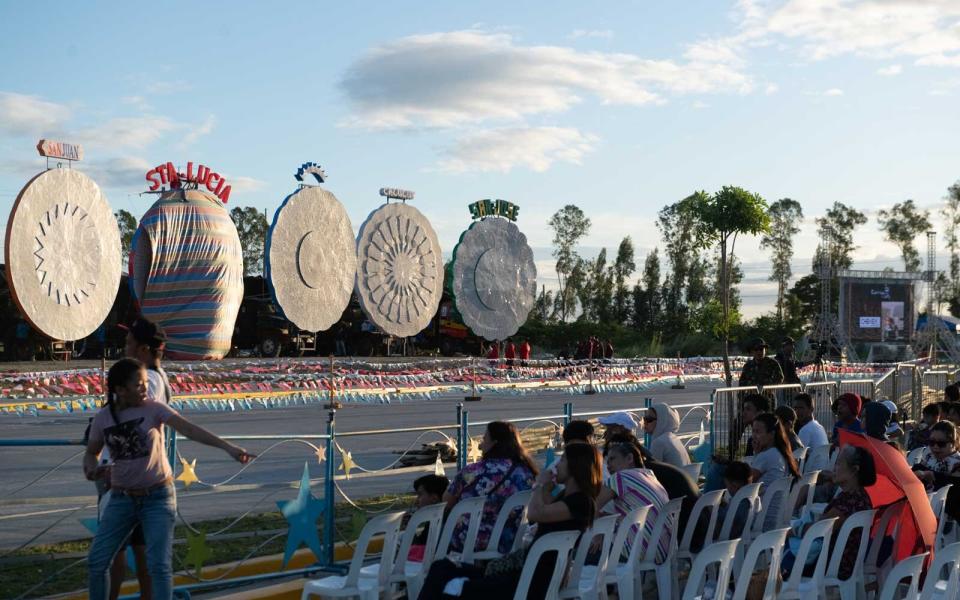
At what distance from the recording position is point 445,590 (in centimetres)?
511

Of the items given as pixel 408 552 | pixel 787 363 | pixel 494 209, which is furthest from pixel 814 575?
pixel 494 209

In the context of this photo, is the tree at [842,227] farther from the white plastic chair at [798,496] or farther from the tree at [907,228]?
the white plastic chair at [798,496]

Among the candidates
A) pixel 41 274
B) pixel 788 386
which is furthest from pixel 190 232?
pixel 788 386

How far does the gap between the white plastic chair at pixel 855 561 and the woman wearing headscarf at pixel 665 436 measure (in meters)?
2.22

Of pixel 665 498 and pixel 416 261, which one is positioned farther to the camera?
pixel 416 261

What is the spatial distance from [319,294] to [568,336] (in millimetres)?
34254

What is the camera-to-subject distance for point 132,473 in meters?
5.30

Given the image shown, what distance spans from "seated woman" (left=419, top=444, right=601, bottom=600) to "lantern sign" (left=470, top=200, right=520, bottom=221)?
23.6 meters

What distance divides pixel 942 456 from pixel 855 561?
7.29 feet

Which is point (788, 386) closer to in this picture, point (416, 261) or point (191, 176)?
point (416, 261)

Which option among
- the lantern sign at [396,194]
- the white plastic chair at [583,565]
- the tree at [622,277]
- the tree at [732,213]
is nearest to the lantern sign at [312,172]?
the lantern sign at [396,194]

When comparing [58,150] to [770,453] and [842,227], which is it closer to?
[770,453]

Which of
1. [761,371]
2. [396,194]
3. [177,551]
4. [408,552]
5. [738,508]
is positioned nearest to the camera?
[408,552]

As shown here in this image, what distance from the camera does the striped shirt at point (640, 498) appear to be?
593 centimetres
